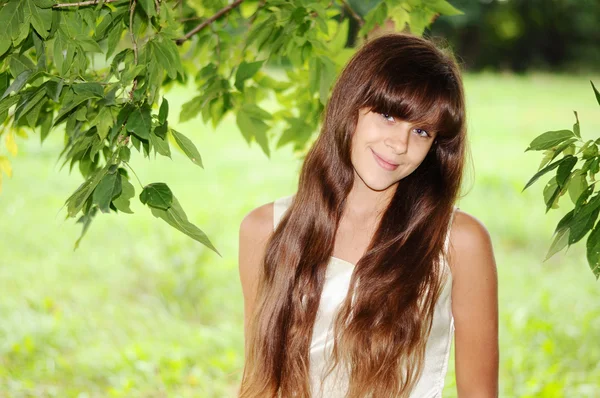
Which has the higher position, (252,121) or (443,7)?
(443,7)

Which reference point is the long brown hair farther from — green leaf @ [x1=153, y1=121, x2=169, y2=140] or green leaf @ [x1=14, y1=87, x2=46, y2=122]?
green leaf @ [x1=14, y1=87, x2=46, y2=122]

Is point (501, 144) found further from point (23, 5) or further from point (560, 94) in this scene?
point (23, 5)

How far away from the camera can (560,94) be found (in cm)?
801

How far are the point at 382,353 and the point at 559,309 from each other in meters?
2.89

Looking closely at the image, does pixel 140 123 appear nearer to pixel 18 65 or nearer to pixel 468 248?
pixel 18 65

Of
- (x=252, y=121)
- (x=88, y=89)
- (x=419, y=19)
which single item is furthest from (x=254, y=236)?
(x=88, y=89)

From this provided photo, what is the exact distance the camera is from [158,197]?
1191mm

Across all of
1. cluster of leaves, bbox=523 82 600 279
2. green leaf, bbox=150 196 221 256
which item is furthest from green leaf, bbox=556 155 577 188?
green leaf, bbox=150 196 221 256

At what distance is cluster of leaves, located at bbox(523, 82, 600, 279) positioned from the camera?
4.21 ft

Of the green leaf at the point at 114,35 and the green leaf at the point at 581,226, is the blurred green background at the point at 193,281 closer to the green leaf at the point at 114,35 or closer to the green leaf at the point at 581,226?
the green leaf at the point at 581,226

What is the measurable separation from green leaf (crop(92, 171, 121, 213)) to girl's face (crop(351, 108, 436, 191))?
56 cm

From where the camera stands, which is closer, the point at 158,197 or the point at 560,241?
the point at 158,197

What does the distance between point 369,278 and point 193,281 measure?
2828 mm

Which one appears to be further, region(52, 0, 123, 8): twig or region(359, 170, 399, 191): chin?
region(359, 170, 399, 191): chin
